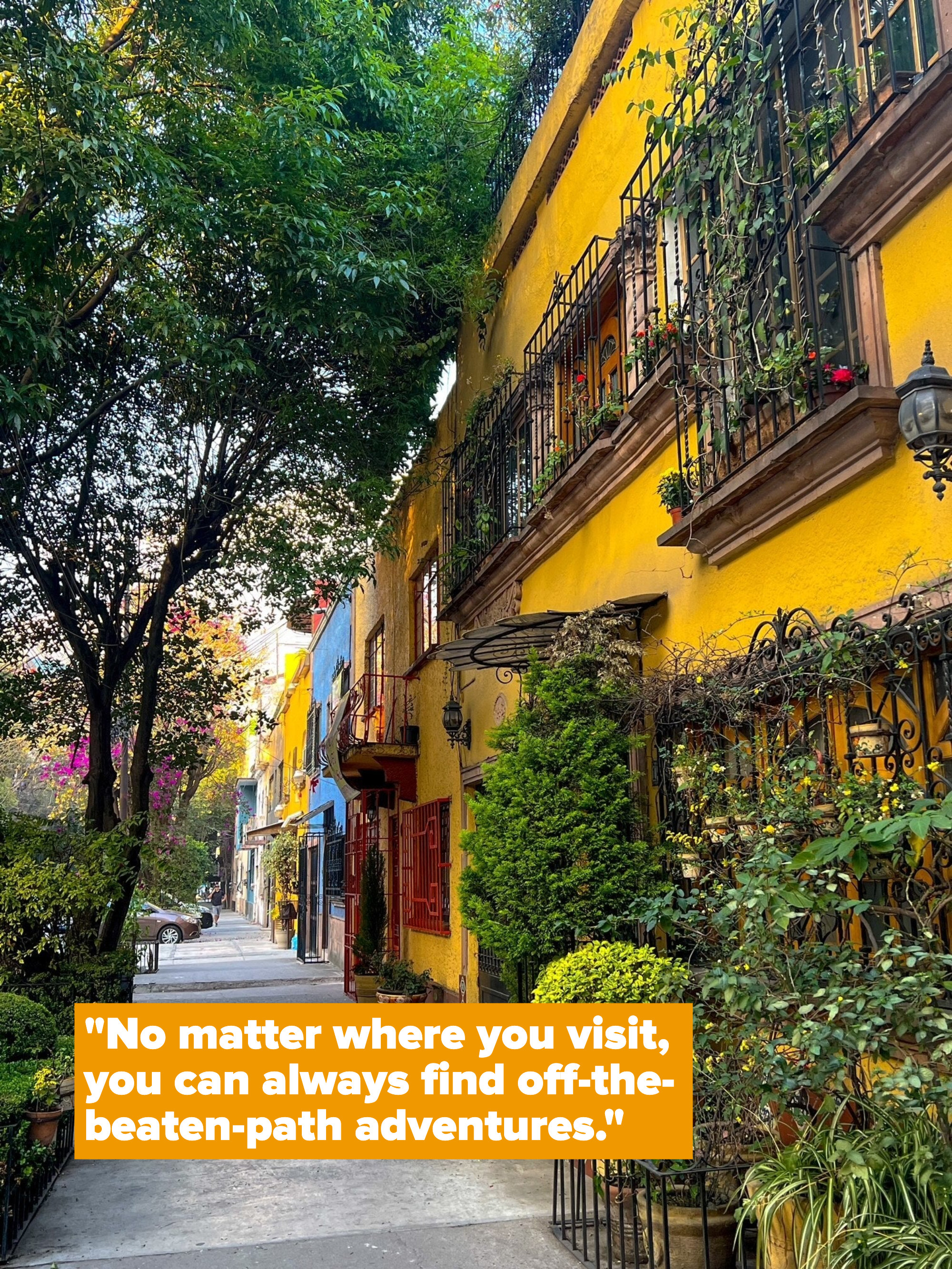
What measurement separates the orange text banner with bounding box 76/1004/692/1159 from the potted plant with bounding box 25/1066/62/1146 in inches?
41.9

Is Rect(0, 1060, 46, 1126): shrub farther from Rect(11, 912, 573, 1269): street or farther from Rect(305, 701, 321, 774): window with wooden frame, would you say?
Rect(305, 701, 321, 774): window with wooden frame

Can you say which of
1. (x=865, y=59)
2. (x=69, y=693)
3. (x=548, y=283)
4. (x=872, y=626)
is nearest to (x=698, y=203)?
(x=865, y=59)

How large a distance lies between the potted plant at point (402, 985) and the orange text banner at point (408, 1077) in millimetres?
6388

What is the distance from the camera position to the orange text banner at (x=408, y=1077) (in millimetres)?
4637

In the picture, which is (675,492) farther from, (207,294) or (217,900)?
(217,900)

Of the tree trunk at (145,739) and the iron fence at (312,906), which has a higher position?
the tree trunk at (145,739)

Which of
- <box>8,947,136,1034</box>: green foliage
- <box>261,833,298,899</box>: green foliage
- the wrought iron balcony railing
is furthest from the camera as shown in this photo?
<box>261,833,298,899</box>: green foliage

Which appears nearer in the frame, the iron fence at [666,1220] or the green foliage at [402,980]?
the iron fence at [666,1220]


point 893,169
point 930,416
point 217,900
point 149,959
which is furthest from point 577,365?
point 217,900

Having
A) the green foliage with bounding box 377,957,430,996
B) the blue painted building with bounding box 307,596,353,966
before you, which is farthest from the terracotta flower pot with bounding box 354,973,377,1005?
the blue painted building with bounding box 307,596,353,966

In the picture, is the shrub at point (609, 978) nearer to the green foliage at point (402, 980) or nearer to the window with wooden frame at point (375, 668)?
the green foliage at point (402, 980)

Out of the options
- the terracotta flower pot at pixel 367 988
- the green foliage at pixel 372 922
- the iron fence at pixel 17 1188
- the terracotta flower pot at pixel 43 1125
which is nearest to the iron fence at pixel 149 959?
the green foliage at pixel 372 922

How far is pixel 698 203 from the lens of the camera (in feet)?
18.7

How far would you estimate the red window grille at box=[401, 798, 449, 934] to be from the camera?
39.7 feet
